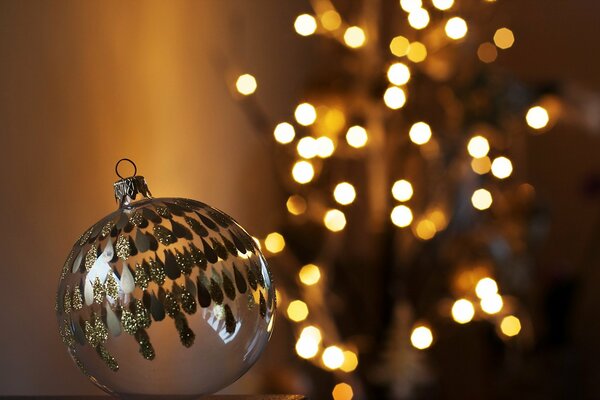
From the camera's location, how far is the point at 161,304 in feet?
2.27

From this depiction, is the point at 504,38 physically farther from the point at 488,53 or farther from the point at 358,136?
the point at 358,136

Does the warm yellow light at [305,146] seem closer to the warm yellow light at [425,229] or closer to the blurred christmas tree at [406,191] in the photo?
the blurred christmas tree at [406,191]

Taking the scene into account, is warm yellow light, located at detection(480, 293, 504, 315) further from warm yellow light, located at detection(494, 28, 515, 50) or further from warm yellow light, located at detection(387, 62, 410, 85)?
warm yellow light, located at detection(494, 28, 515, 50)

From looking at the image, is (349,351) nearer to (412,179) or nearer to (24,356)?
(412,179)

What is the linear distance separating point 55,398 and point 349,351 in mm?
1991

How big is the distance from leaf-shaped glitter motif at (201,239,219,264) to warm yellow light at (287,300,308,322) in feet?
7.21

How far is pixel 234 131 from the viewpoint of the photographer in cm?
288

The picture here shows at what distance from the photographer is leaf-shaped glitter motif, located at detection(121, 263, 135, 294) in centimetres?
70

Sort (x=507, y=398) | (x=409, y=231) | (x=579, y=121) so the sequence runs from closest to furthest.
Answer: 1. (x=409, y=231)
2. (x=507, y=398)
3. (x=579, y=121)

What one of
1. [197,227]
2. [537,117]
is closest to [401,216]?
[537,117]

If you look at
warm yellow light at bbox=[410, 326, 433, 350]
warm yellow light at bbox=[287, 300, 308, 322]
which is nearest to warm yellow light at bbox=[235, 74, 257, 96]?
warm yellow light at bbox=[287, 300, 308, 322]

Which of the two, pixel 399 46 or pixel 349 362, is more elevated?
pixel 399 46

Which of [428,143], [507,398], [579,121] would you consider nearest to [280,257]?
[428,143]

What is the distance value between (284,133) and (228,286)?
2.00 m
